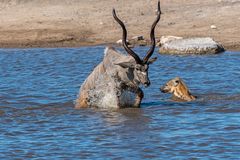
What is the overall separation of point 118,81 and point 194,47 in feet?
22.8

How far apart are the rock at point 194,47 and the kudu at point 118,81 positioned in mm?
6545

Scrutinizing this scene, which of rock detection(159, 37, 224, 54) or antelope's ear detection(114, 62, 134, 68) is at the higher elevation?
antelope's ear detection(114, 62, 134, 68)

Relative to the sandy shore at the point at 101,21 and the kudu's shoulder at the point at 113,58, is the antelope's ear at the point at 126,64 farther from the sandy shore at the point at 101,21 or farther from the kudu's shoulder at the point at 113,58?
the sandy shore at the point at 101,21

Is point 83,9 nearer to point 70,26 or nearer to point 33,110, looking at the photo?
point 70,26

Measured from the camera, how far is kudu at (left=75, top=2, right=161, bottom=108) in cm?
1352

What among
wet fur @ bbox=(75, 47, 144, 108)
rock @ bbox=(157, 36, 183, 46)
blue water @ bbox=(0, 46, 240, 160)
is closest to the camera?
blue water @ bbox=(0, 46, 240, 160)

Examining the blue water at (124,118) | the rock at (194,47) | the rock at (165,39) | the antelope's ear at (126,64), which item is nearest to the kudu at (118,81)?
the antelope's ear at (126,64)

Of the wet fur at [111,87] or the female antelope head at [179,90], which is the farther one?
the female antelope head at [179,90]

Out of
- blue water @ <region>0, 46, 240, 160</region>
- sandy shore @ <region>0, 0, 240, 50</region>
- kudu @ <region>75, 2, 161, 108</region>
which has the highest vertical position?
sandy shore @ <region>0, 0, 240, 50</region>

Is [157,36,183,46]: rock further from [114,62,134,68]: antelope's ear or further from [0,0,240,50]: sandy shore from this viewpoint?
[114,62,134,68]: antelope's ear

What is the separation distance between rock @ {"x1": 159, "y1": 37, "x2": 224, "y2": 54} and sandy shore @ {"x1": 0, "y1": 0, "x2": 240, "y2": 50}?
965 millimetres

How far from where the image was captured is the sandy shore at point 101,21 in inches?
933

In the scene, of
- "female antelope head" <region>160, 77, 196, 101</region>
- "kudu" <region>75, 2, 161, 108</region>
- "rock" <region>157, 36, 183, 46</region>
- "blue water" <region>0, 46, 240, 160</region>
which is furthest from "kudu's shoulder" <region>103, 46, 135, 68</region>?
"rock" <region>157, 36, 183, 46</region>

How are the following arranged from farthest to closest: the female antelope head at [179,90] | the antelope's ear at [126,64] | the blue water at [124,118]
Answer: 1. the female antelope head at [179,90]
2. the antelope's ear at [126,64]
3. the blue water at [124,118]
